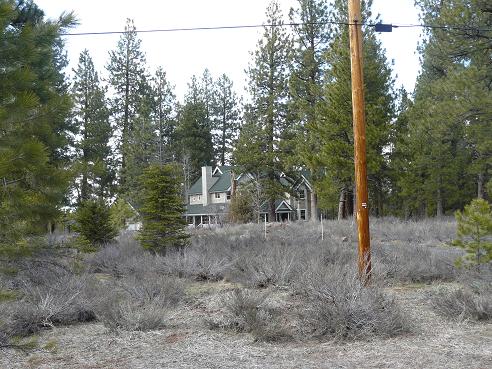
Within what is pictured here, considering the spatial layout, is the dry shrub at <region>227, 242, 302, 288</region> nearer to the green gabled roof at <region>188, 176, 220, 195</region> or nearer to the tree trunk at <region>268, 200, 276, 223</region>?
the tree trunk at <region>268, 200, 276, 223</region>

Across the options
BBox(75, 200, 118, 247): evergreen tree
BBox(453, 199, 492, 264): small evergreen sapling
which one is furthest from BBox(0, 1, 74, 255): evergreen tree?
BBox(75, 200, 118, 247): evergreen tree

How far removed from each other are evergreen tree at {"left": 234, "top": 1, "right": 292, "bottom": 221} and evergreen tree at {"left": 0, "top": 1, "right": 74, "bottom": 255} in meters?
31.8

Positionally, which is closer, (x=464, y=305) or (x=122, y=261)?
(x=464, y=305)

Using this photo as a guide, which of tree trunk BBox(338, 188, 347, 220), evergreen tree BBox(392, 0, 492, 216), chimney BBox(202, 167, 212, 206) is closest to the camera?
evergreen tree BBox(392, 0, 492, 216)

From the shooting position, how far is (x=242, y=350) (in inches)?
243

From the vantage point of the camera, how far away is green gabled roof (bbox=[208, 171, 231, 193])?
54906mm

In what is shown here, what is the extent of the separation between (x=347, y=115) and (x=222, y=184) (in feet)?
98.2

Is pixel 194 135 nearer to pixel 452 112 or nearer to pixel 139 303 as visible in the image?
pixel 452 112

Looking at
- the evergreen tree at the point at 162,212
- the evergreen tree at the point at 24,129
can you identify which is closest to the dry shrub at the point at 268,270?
the evergreen tree at the point at 24,129

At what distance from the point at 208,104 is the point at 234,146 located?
2024 cm

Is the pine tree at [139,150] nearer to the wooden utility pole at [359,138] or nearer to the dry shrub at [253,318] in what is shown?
the wooden utility pole at [359,138]

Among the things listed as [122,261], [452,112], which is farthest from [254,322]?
[452,112]

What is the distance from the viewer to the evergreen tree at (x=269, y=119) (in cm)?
3841

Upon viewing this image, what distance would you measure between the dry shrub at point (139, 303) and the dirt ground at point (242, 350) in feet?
0.64
